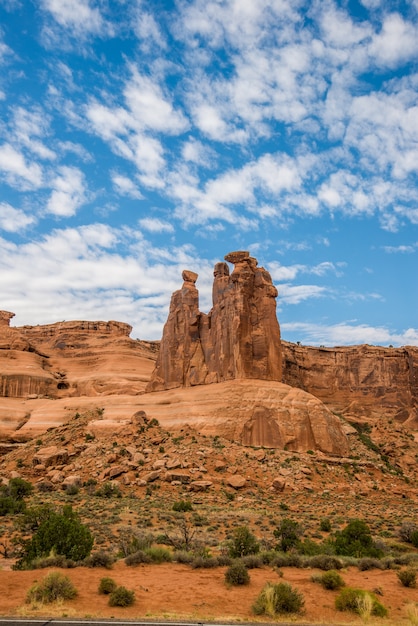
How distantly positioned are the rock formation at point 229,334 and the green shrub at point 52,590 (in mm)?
36577

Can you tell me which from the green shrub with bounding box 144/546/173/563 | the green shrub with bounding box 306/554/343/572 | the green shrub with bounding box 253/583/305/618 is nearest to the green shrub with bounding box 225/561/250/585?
the green shrub with bounding box 253/583/305/618

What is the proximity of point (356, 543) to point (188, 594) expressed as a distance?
9.25m

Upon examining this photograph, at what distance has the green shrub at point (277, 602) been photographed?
1268cm

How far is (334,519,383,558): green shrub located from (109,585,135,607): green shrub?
33.8 ft

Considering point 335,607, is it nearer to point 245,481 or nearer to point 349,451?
point 245,481

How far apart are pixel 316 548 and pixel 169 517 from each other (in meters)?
9.92

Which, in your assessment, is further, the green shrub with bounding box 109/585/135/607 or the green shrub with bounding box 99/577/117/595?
the green shrub with bounding box 99/577/117/595

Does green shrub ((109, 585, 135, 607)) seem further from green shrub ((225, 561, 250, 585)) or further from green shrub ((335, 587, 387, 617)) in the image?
green shrub ((335, 587, 387, 617))

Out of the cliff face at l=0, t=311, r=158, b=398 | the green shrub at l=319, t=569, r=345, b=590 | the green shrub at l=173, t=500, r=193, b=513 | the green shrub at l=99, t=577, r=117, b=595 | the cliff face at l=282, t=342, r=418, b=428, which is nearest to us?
the green shrub at l=99, t=577, r=117, b=595

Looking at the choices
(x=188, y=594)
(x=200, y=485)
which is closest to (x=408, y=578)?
(x=188, y=594)

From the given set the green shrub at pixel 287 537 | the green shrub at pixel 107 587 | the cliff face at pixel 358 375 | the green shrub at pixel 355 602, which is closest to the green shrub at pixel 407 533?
the green shrub at pixel 287 537

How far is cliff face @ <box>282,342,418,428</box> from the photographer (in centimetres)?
8944

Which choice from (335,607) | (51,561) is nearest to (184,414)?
(51,561)

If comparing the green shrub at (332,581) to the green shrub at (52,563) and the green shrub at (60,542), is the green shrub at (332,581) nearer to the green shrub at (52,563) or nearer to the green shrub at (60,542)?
the green shrub at (52,563)
